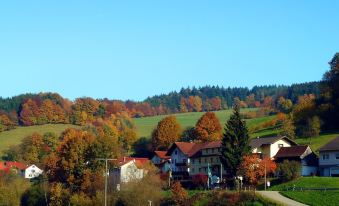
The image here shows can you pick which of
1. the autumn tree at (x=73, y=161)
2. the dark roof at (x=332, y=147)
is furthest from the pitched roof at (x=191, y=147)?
the dark roof at (x=332, y=147)

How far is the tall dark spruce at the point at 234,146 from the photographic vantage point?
82.8 meters

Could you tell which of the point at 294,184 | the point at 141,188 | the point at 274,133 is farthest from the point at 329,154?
the point at 274,133

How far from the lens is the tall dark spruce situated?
82.8 metres

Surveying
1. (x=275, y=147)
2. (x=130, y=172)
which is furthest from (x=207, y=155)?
(x=130, y=172)

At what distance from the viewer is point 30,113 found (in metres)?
188

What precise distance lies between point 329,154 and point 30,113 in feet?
392

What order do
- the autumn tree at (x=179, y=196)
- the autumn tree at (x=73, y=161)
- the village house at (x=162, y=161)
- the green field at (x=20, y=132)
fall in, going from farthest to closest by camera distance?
1. the green field at (x=20, y=132)
2. the village house at (x=162, y=161)
3. the autumn tree at (x=73, y=161)
4. the autumn tree at (x=179, y=196)

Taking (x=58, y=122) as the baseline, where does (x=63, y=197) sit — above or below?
below

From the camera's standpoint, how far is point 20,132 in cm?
17375

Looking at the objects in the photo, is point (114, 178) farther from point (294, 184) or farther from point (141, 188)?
point (294, 184)

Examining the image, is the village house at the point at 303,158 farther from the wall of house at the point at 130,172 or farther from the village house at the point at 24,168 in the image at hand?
the village house at the point at 24,168

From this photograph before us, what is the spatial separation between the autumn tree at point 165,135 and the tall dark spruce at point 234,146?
46.3 m

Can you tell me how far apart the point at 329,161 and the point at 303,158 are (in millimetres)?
3551

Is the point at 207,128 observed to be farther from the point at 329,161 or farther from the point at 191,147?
the point at 329,161
